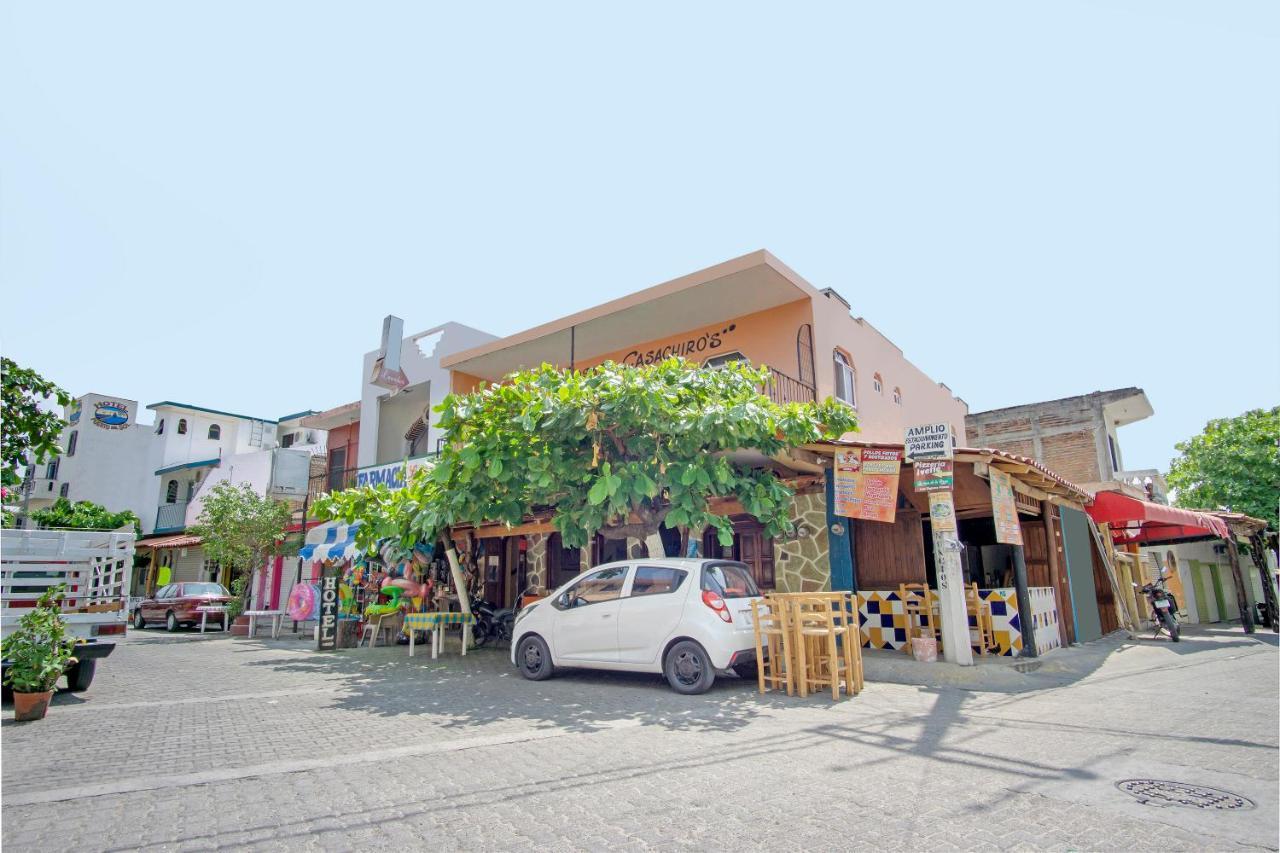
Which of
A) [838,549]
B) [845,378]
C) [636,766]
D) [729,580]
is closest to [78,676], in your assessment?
[636,766]

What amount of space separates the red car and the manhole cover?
74.2ft

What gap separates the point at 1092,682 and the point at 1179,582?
1628 cm

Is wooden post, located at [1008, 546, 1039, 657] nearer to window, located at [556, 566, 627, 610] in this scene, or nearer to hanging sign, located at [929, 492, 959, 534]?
hanging sign, located at [929, 492, 959, 534]

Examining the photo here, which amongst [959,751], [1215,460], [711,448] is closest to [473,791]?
[959,751]

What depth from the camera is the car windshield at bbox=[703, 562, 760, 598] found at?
7.98 m

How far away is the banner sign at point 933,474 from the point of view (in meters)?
8.84

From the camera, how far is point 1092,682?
28.6 feet

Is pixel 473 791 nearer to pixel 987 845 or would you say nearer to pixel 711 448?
pixel 987 845

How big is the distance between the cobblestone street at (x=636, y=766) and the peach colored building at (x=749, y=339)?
22.1ft

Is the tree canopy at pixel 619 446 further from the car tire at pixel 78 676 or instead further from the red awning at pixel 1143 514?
the red awning at pixel 1143 514

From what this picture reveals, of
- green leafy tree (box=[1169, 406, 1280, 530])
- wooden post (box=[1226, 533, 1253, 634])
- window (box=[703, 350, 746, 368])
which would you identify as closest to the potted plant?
window (box=[703, 350, 746, 368])

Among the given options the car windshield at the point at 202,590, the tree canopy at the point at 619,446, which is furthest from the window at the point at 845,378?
the car windshield at the point at 202,590

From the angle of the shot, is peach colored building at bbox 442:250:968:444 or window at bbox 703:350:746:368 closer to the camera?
peach colored building at bbox 442:250:968:444

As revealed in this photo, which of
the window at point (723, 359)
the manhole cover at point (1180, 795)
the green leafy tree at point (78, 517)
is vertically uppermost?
the window at point (723, 359)
